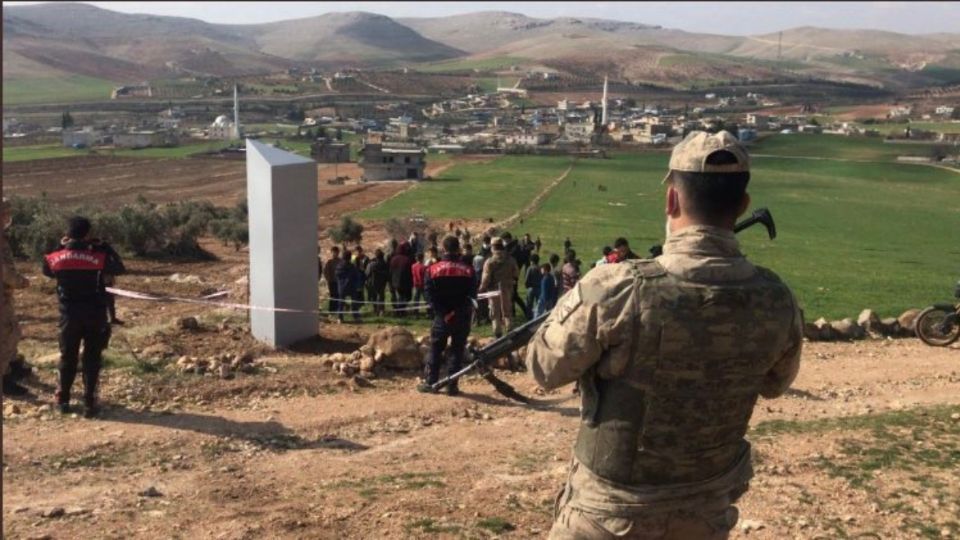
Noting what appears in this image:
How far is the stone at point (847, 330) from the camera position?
1494 cm

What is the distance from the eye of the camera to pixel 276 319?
12.8 meters

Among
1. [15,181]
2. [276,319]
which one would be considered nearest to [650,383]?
[276,319]

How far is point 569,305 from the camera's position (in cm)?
338

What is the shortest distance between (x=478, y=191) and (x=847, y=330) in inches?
1854

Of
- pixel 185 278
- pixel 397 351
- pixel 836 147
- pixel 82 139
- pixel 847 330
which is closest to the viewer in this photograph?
pixel 397 351

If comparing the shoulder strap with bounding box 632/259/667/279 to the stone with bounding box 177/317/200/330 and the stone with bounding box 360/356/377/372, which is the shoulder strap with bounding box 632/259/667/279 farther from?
the stone with bounding box 177/317/200/330

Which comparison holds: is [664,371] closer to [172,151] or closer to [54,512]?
[54,512]

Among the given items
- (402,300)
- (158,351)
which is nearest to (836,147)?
(402,300)

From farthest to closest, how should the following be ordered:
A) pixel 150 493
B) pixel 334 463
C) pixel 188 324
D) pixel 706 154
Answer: pixel 188 324
pixel 334 463
pixel 150 493
pixel 706 154

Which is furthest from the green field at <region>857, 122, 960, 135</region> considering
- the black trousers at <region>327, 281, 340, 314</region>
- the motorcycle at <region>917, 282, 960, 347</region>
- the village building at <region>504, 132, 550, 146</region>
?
the black trousers at <region>327, 281, 340, 314</region>

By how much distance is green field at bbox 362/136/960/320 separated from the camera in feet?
84.4

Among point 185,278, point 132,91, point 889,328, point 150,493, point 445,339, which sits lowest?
point 185,278

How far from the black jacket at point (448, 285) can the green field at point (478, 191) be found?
3536 centimetres

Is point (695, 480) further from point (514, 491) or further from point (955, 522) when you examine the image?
point (955, 522)
